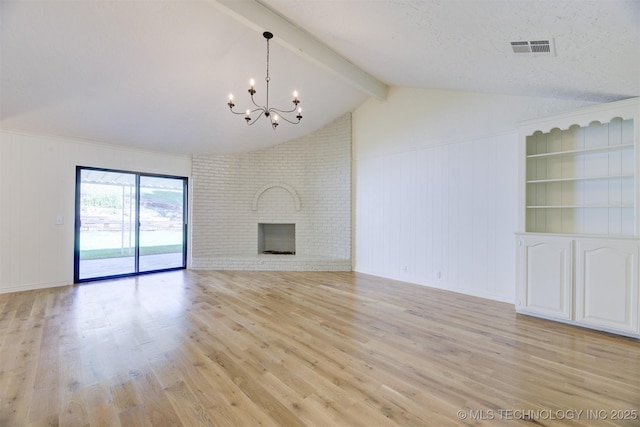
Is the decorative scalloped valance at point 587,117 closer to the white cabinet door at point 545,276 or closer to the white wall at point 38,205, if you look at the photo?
the white cabinet door at point 545,276

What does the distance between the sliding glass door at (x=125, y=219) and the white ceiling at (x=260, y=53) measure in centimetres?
94

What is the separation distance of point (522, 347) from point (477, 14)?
2876mm

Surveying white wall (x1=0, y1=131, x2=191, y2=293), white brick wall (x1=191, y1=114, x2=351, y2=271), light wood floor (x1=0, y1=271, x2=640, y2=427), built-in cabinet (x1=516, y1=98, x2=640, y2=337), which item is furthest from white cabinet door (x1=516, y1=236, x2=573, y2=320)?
white wall (x1=0, y1=131, x2=191, y2=293)

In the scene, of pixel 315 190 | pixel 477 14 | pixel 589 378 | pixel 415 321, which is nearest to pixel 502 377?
pixel 589 378

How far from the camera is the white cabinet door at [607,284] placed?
2674 millimetres

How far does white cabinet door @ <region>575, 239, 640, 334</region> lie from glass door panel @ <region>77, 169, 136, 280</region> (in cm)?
706

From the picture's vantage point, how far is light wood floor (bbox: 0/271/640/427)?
1.66m

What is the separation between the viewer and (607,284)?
9.14ft

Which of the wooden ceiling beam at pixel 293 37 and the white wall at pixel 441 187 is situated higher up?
the wooden ceiling beam at pixel 293 37

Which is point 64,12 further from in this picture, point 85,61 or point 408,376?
point 408,376

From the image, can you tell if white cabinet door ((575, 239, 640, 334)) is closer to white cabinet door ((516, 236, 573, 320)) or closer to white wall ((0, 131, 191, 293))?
white cabinet door ((516, 236, 573, 320))

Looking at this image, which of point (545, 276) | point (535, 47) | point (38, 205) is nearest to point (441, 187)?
point (545, 276)

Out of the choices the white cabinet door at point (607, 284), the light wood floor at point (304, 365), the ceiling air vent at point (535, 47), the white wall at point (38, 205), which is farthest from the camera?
the white wall at point (38, 205)

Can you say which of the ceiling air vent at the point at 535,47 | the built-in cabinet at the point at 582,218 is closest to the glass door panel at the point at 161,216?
the ceiling air vent at the point at 535,47
